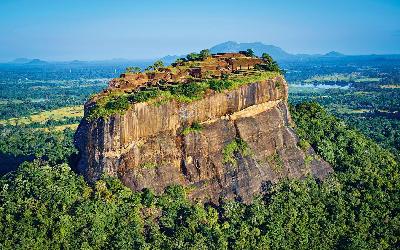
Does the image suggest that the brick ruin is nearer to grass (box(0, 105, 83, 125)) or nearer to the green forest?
the green forest

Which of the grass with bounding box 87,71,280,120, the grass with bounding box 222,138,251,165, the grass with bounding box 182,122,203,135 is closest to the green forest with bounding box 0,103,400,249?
the grass with bounding box 222,138,251,165

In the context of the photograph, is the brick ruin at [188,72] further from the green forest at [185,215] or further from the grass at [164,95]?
the green forest at [185,215]

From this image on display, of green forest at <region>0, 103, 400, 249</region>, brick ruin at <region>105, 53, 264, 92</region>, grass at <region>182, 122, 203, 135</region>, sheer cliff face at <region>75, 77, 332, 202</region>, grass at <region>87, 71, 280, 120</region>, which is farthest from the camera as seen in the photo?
brick ruin at <region>105, 53, 264, 92</region>

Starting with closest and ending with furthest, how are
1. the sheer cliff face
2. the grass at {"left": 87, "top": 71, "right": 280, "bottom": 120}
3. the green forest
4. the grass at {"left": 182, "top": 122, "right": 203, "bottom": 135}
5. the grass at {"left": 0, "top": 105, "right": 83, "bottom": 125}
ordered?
the green forest
the grass at {"left": 87, "top": 71, "right": 280, "bottom": 120}
the sheer cliff face
the grass at {"left": 182, "top": 122, "right": 203, "bottom": 135}
the grass at {"left": 0, "top": 105, "right": 83, "bottom": 125}

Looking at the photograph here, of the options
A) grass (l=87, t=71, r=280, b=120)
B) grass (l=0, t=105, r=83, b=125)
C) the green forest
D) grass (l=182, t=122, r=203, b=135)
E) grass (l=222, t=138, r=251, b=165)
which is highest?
grass (l=87, t=71, r=280, b=120)

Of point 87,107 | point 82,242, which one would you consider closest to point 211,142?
point 87,107

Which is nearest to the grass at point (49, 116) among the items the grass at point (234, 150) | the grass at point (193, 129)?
the grass at point (193, 129)

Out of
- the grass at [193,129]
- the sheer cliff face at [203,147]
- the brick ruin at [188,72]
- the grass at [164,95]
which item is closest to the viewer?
the grass at [164,95]
